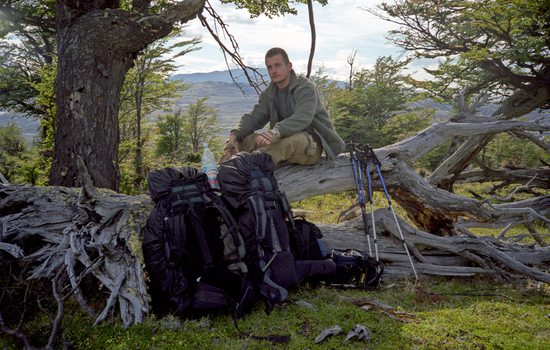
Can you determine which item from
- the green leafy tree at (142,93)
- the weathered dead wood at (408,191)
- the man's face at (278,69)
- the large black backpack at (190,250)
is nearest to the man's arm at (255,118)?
the man's face at (278,69)

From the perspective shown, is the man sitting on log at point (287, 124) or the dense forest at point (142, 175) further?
the man sitting on log at point (287, 124)

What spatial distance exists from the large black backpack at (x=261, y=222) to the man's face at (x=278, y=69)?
188cm

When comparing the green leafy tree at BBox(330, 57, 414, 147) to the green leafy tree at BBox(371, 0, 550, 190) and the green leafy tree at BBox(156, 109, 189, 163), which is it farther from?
the green leafy tree at BBox(156, 109, 189, 163)

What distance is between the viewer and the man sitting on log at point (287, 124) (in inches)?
213

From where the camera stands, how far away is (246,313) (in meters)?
3.82

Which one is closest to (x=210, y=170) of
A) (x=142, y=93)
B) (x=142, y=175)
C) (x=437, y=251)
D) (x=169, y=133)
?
→ (x=437, y=251)

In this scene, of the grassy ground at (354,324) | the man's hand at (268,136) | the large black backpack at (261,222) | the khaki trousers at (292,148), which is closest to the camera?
the grassy ground at (354,324)

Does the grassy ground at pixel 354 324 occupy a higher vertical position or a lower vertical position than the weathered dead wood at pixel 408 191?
lower

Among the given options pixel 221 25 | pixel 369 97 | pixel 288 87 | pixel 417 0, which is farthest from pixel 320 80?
pixel 288 87

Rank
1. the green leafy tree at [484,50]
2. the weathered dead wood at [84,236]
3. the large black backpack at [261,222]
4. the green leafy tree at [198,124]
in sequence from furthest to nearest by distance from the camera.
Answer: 1. the green leafy tree at [198,124]
2. the green leafy tree at [484,50]
3. the large black backpack at [261,222]
4. the weathered dead wood at [84,236]

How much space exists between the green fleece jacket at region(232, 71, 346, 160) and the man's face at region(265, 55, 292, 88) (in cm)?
11

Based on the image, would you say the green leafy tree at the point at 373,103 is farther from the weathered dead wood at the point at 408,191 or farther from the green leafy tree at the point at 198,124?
the weathered dead wood at the point at 408,191

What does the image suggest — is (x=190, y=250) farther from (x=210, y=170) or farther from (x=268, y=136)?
(x=268, y=136)

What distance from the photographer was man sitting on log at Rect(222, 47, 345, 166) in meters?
5.42
